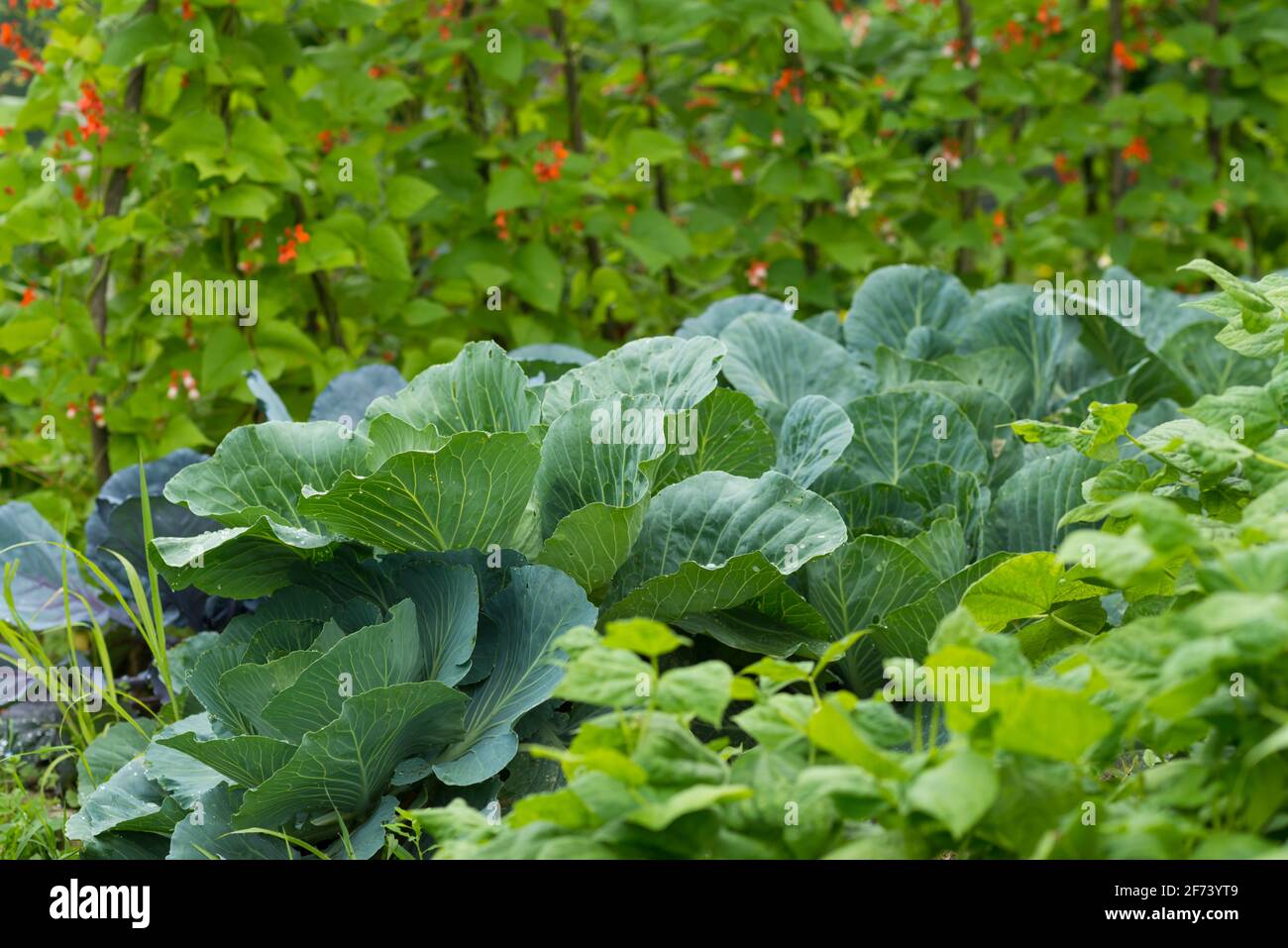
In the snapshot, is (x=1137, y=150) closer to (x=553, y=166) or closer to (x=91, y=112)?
(x=553, y=166)

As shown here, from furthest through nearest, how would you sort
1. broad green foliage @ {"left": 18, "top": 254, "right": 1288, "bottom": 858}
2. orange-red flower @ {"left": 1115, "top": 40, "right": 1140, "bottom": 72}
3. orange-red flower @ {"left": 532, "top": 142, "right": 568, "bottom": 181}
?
orange-red flower @ {"left": 1115, "top": 40, "right": 1140, "bottom": 72}
orange-red flower @ {"left": 532, "top": 142, "right": 568, "bottom": 181}
broad green foliage @ {"left": 18, "top": 254, "right": 1288, "bottom": 858}

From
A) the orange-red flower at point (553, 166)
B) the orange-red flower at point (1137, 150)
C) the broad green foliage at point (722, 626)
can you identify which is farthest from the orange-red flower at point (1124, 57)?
the broad green foliage at point (722, 626)

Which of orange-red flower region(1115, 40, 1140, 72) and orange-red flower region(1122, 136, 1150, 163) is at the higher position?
orange-red flower region(1115, 40, 1140, 72)

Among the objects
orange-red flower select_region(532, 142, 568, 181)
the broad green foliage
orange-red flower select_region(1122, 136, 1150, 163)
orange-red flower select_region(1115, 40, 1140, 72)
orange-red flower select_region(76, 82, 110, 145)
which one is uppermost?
orange-red flower select_region(1115, 40, 1140, 72)

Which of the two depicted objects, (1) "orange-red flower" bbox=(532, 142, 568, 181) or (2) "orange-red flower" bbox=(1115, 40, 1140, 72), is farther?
(2) "orange-red flower" bbox=(1115, 40, 1140, 72)

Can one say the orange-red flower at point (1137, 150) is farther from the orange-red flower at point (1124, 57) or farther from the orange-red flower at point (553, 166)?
the orange-red flower at point (553, 166)

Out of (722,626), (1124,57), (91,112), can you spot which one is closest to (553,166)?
(91,112)

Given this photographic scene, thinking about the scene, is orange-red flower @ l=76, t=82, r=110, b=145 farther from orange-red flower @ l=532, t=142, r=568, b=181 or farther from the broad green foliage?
the broad green foliage

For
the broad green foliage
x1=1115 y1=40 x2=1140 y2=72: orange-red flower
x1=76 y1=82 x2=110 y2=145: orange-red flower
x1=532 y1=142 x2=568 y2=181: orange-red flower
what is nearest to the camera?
the broad green foliage

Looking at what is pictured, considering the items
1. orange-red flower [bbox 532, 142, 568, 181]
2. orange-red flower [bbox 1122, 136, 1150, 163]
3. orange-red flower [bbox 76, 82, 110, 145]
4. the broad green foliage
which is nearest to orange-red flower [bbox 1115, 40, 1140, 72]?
orange-red flower [bbox 1122, 136, 1150, 163]
